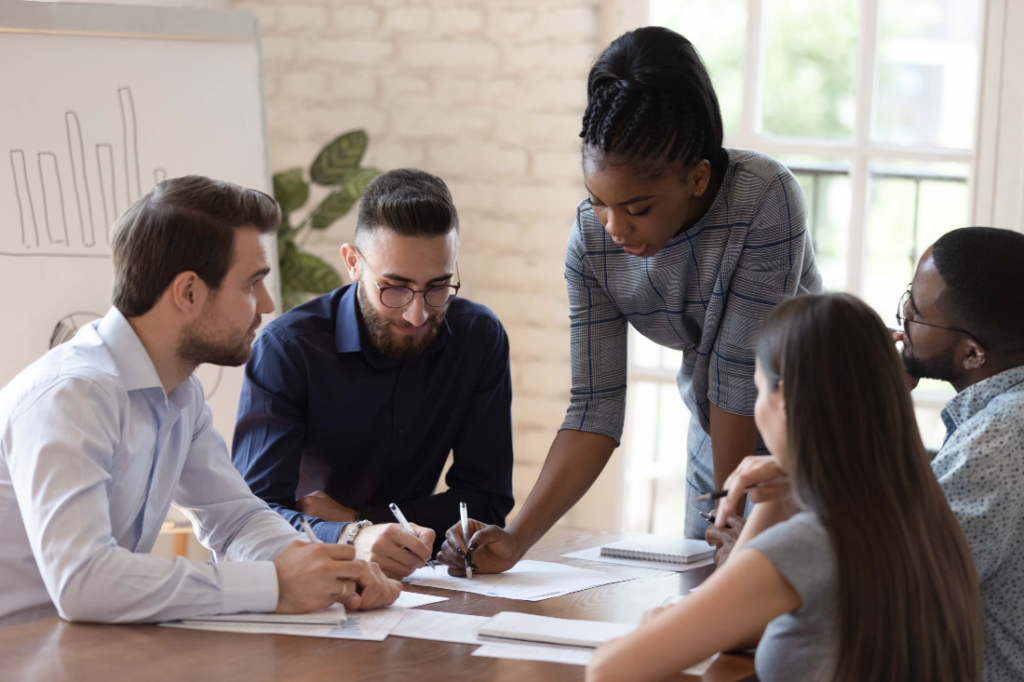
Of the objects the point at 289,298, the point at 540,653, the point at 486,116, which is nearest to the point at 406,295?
the point at 540,653

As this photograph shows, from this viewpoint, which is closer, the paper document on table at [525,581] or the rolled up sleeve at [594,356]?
the paper document on table at [525,581]

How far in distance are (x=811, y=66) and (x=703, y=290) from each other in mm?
1622

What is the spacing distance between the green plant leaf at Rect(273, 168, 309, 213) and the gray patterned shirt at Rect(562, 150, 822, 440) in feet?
4.48

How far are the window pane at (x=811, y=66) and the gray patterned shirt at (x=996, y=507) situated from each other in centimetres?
191

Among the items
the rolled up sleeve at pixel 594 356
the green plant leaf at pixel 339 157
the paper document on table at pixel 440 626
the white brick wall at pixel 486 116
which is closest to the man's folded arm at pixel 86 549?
the paper document on table at pixel 440 626

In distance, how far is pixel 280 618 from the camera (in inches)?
50.6

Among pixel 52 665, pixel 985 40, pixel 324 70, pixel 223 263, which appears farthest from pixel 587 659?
pixel 324 70

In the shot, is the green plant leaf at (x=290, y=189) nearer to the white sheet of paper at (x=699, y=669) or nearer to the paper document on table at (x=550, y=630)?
the paper document on table at (x=550, y=630)

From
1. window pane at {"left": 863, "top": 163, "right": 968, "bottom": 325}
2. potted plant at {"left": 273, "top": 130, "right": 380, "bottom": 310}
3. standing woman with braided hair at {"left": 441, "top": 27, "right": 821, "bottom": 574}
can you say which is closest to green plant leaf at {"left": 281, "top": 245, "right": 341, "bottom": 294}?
potted plant at {"left": 273, "top": 130, "right": 380, "bottom": 310}

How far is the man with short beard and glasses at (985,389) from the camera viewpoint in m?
1.27

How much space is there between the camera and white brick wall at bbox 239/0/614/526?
3248 mm

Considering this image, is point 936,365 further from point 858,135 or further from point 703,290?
point 858,135

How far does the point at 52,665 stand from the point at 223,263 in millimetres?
643

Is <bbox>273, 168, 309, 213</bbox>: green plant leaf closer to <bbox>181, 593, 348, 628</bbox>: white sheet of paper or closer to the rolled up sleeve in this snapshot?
the rolled up sleeve
